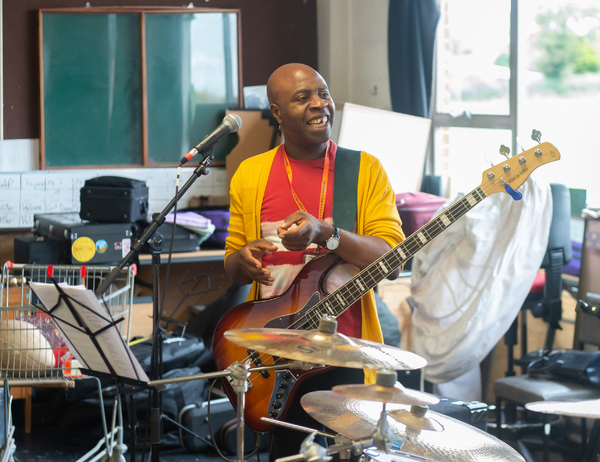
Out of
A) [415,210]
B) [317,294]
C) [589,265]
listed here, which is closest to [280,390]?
[317,294]

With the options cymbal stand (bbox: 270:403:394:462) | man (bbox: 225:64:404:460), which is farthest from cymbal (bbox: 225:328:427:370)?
man (bbox: 225:64:404:460)

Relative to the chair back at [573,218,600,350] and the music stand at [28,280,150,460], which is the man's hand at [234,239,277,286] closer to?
the music stand at [28,280,150,460]

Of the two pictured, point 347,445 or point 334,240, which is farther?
point 334,240

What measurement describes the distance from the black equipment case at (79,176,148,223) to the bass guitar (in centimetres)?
210

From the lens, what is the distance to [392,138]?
4.25 m

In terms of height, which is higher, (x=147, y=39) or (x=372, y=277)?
(x=147, y=39)

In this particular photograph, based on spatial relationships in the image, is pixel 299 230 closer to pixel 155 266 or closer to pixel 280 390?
pixel 280 390

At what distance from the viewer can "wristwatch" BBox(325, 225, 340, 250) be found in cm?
178

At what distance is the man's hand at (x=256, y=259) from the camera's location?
1.88m

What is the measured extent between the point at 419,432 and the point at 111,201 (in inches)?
108

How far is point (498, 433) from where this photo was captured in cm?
317

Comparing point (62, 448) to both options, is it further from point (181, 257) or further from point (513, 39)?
point (513, 39)

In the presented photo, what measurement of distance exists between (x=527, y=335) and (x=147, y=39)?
3.14 meters

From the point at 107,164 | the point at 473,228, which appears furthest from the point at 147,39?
the point at 473,228
